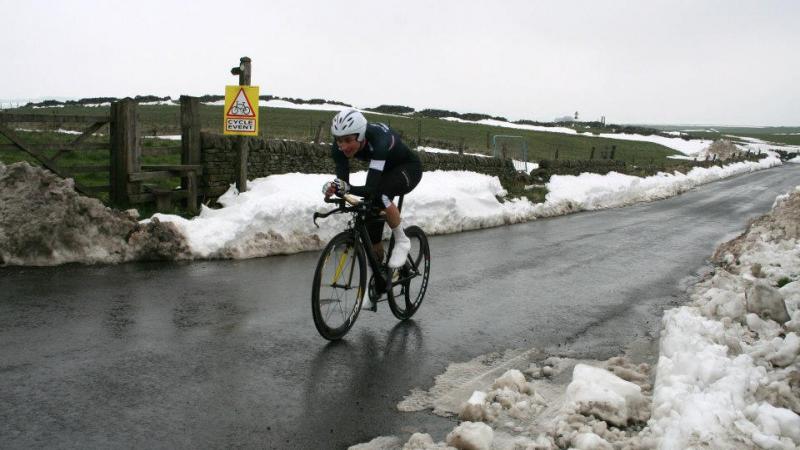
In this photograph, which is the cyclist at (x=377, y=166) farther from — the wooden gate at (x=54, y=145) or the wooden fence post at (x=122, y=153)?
the wooden fence post at (x=122, y=153)

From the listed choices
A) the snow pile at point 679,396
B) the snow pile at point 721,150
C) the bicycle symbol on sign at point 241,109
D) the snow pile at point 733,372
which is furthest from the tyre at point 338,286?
the snow pile at point 721,150

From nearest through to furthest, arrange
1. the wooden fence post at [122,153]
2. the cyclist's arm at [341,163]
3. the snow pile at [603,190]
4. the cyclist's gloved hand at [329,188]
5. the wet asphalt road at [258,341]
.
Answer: the wet asphalt road at [258,341]
the cyclist's gloved hand at [329,188]
the cyclist's arm at [341,163]
the wooden fence post at [122,153]
the snow pile at [603,190]

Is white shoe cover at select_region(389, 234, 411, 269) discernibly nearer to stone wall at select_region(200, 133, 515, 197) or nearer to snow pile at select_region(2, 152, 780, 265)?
snow pile at select_region(2, 152, 780, 265)

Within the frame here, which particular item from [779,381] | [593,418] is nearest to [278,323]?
[593,418]

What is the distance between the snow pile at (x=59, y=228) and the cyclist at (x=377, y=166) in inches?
172

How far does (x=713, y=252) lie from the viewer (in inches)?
491

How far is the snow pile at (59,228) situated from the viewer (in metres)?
→ 8.61

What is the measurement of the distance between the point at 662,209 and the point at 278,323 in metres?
17.6

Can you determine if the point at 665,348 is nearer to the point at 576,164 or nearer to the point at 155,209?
the point at 155,209

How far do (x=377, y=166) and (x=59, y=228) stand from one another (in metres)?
5.18

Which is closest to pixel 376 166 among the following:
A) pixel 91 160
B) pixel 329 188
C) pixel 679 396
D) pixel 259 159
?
pixel 329 188

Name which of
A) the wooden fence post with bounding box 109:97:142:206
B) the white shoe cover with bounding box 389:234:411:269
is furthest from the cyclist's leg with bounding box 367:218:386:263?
the wooden fence post with bounding box 109:97:142:206

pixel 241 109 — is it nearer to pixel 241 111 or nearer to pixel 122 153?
pixel 241 111

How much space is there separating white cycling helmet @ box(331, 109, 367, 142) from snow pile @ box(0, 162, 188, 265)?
4649 mm
